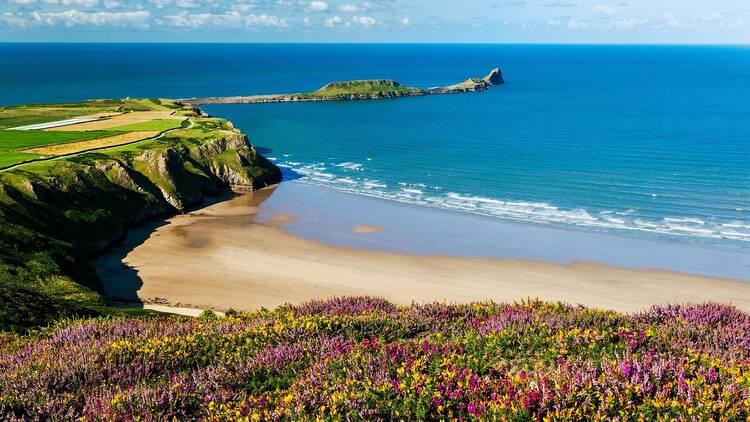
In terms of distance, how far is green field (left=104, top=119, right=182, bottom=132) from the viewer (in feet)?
266

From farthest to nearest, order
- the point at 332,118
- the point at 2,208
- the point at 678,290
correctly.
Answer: the point at 332,118 → the point at 2,208 → the point at 678,290

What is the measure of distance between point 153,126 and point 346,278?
54976 mm

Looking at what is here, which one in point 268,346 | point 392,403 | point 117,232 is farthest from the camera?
point 117,232

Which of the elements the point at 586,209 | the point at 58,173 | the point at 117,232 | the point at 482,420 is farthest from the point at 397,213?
the point at 482,420

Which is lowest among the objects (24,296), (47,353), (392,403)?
(24,296)

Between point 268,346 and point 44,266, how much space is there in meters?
27.2

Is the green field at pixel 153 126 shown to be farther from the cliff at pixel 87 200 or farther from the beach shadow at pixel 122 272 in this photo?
the beach shadow at pixel 122 272

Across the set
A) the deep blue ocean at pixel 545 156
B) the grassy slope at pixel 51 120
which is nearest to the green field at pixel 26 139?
the grassy slope at pixel 51 120

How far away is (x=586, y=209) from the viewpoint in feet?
192

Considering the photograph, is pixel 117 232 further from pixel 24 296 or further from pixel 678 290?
pixel 678 290

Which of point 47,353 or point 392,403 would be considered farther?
point 47,353

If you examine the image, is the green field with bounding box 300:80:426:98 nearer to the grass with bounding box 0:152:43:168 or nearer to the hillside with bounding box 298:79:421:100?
the hillside with bounding box 298:79:421:100

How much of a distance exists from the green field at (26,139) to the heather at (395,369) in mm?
51584

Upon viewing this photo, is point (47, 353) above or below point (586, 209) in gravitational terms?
above
